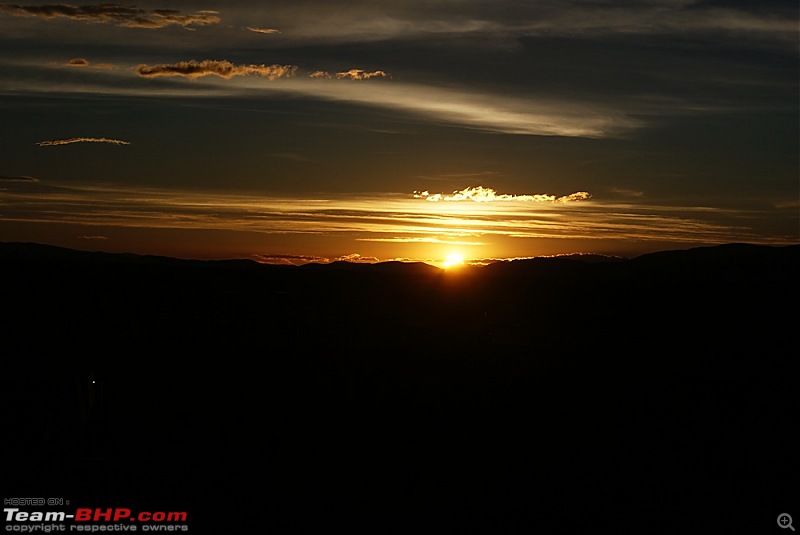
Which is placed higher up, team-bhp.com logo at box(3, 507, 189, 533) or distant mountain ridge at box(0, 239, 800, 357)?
distant mountain ridge at box(0, 239, 800, 357)

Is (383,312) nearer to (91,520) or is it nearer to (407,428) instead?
(407,428)

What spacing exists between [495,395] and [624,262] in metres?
166

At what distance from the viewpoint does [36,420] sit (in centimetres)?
2114

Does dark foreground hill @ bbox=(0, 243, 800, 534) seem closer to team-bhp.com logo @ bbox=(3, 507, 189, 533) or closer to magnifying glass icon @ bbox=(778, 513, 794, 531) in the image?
magnifying glass icon @ bbox=(778, 513, 794, 531)

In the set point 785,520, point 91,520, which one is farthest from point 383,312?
point 91,520

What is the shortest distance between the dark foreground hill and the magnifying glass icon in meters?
0.26

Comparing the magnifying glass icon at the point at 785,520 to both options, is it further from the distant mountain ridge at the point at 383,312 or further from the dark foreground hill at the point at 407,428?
the distant mountain ridge at the point at 383,312

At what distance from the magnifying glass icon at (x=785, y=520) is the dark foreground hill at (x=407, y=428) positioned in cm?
26

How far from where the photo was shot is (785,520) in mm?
17828

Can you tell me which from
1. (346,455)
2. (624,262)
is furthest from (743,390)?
(624,262)

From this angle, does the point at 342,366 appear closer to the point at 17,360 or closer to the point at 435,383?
the point at 435,383

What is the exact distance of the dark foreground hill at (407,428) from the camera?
18.2 meters

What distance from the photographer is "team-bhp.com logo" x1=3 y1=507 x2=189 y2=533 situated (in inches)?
605

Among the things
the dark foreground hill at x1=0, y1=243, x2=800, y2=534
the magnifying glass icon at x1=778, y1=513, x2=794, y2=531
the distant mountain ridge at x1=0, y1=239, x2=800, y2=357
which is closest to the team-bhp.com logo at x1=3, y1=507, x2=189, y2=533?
the dark foreground hill at x1=0, y1=243, x2=800, y2=534
